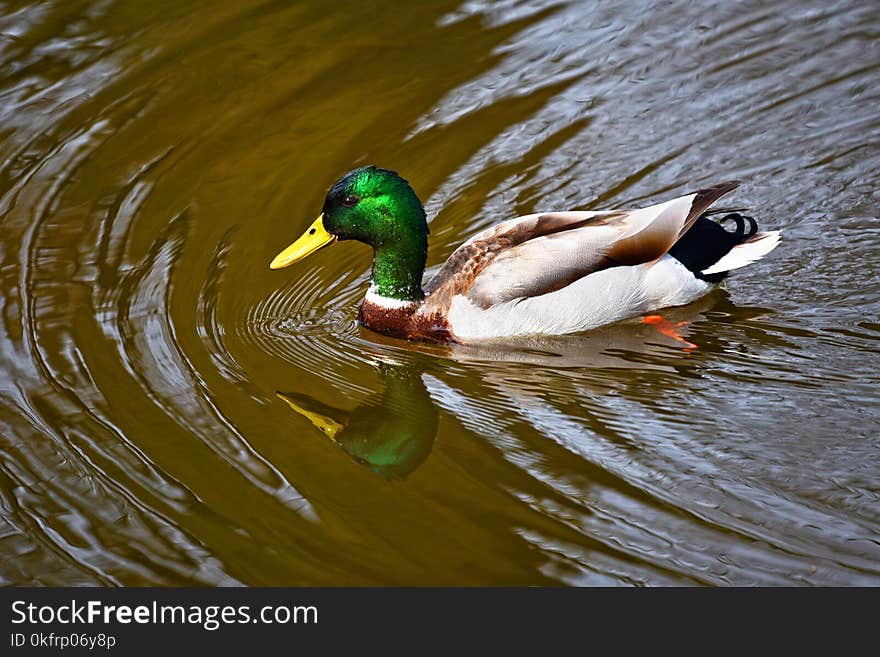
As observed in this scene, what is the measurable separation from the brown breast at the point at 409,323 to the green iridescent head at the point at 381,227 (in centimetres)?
8

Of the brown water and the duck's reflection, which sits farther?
the duck's reflection

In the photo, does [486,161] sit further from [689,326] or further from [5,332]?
[5,332]

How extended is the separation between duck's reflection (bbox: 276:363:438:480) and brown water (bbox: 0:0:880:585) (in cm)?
2

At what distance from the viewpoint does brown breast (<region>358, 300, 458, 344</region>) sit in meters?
6.07

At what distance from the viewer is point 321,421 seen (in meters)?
5.20

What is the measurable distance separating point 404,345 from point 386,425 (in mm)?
915

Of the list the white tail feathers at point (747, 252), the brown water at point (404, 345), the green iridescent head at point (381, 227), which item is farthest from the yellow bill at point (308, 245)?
the white tail feathers at point (747, 252)

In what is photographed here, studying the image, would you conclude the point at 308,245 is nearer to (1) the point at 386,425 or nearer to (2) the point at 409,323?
(2) the point at 409,323

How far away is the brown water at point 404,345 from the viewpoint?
13.8 feet

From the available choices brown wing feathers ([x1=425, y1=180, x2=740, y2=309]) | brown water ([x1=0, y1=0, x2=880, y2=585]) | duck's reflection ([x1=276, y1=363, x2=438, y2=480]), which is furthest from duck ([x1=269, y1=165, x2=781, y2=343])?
duck's reflection ([x1=276, y1=363, x2=438, y2=480])

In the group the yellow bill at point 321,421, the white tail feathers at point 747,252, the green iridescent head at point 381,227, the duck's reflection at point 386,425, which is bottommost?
the white tail feathers at point 747,252

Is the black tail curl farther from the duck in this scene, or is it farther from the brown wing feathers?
the brown wing feathers

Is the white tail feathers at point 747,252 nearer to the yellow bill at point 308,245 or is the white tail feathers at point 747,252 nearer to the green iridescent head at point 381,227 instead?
the green iridescent head at point 381,227

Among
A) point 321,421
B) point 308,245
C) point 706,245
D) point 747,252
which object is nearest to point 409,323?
point 308,245
